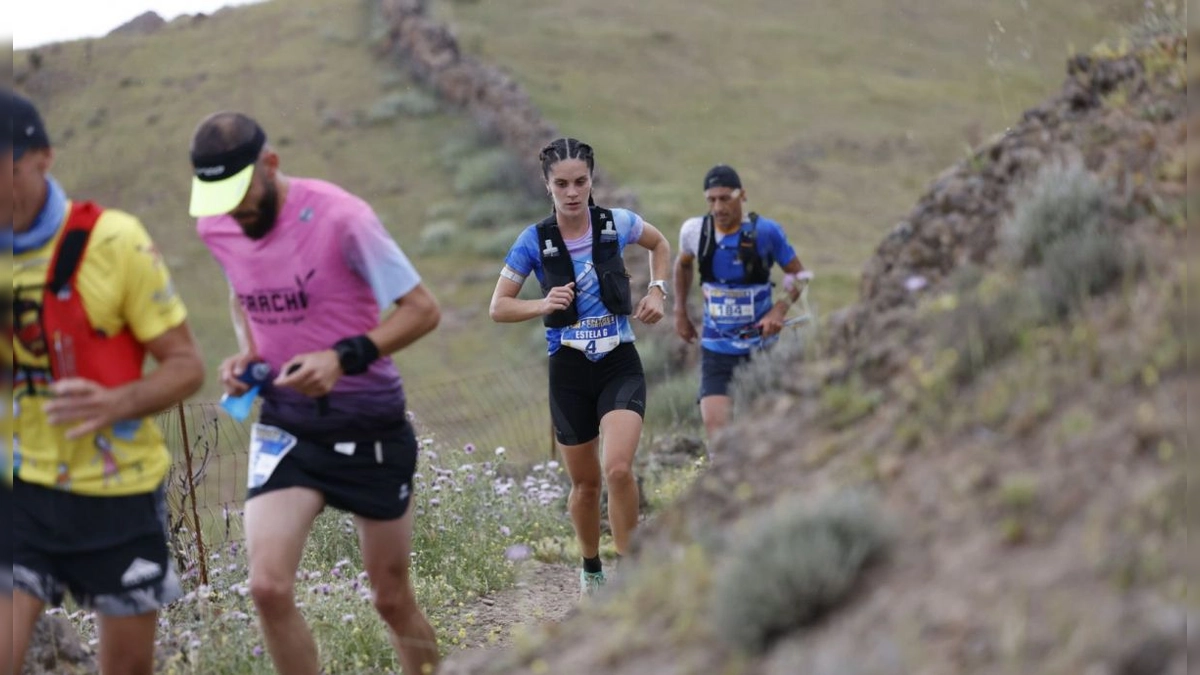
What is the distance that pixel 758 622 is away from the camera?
11.3 feet

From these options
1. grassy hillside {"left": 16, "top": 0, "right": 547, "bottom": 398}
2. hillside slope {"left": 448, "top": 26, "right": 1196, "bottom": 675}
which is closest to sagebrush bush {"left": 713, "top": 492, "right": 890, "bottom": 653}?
hillside slope {"left": 448, "top": 26, "right": 1196, "bottom": 675}

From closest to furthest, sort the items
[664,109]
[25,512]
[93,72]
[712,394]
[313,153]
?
[25,512], [712,394], [313,153], [664,109], [93,72]

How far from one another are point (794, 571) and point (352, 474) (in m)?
2.02

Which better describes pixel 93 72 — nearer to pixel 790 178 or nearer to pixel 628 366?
pixel 790 178

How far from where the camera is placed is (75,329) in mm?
4340

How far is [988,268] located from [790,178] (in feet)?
88.9

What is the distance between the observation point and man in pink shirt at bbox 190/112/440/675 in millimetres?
4742

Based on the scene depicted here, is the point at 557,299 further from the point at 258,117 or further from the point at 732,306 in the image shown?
the point at 258,117

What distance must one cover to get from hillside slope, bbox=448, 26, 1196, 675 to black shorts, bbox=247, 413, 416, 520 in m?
0.89

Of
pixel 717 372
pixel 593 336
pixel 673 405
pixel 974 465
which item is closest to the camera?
pixel 974 465

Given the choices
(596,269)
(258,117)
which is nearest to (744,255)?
(596,269)

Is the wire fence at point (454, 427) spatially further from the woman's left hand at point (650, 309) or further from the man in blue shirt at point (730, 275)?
the woman's left hand at point (650, 309)

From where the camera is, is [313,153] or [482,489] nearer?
[482,489]

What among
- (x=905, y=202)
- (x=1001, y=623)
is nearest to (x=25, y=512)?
(x=1001, y=623)
